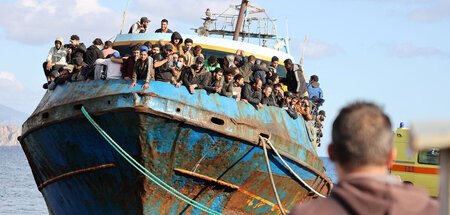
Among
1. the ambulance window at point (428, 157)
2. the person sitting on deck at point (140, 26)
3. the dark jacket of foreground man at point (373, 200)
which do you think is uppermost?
the person sitting on deck at point (140, 26)

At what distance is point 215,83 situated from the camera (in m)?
10.6

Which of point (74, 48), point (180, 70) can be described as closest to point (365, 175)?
point (180, 70)

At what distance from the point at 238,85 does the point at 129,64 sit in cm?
184

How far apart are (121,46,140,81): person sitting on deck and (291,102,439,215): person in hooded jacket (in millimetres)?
7528

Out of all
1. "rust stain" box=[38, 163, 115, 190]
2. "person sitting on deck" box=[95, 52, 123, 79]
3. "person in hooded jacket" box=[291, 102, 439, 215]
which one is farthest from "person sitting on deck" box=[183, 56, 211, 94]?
"person in hooded jacket" box=[291, 102, 439, 215]

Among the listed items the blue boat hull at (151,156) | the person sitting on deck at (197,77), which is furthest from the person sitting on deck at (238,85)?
the blue boat hull at (151,156)

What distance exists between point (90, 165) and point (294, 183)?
3307 mm

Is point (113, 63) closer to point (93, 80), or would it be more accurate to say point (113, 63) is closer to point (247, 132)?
point (93, 80)

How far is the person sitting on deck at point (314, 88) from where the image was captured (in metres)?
15.5

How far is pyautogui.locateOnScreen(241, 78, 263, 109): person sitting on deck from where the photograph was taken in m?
11.0

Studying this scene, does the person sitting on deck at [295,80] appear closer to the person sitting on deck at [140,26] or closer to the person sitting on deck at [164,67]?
the person sitting on deck at [140,26]

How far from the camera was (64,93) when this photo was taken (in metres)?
10.9

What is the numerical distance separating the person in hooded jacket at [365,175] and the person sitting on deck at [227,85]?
7849mm

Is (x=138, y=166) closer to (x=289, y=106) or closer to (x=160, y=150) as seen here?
(x=160, y=150)
